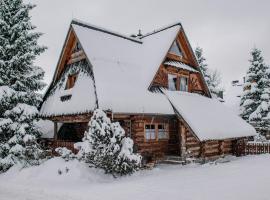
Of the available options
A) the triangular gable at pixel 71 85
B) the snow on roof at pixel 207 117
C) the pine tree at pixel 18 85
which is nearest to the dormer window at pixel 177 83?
the snow on roof at pixel 207 117

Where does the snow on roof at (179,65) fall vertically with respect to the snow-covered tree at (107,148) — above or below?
above

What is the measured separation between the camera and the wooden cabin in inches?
757

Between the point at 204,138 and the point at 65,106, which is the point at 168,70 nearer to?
the point at 204,138

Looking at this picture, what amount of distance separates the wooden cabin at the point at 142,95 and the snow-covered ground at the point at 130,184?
11.6 ft

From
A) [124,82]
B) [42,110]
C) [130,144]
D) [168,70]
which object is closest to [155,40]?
[168,70]

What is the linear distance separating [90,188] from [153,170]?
5.89 metres

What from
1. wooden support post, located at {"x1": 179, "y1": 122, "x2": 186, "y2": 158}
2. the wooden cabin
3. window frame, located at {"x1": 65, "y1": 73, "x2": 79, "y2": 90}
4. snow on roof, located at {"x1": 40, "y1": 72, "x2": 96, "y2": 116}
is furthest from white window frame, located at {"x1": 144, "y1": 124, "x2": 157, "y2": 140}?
window frame, located at {"x1": 65, "y1": 73, "x2": 79, "y2": 90}

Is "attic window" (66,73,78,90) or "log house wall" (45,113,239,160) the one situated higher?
"attic window" (66,73,78,90)

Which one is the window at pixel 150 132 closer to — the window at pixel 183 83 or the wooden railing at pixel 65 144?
the wooden railing at pixel 65 144

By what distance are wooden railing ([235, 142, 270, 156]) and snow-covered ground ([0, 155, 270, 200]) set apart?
27.9 ft

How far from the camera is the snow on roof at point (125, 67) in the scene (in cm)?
1841

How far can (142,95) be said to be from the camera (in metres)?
20.3

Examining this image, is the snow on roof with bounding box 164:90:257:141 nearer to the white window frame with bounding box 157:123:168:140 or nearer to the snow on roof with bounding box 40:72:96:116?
the white window frame with bounding box 157:123:168:140

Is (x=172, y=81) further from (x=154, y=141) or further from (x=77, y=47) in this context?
(x=77, y=47)
